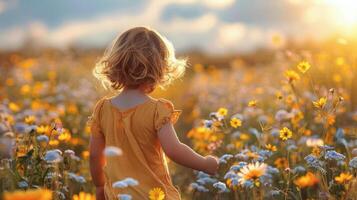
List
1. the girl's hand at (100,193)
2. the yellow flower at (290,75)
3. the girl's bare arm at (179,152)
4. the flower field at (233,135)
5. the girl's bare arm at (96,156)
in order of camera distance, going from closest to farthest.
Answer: the girl's bare arm at (179,152) → the flower field at (233,135) → the girl's bare arm at (96,156) → the girl's hand at (100,193) → the yellow flower at (290,75)

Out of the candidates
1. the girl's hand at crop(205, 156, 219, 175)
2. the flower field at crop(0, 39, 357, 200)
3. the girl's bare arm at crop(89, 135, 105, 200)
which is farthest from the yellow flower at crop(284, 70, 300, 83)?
the girl's bare arm at crop(89, 135, 105, 200)

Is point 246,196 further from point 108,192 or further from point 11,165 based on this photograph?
point 11,165

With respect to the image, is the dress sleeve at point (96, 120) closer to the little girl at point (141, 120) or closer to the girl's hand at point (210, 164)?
the little girl at point (141, 120)

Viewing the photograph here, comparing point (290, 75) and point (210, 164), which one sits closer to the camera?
point (210, 164)

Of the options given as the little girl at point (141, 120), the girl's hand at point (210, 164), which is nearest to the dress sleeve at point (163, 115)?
the little girl at point (141, 120)

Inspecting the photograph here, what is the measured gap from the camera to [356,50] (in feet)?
25.7

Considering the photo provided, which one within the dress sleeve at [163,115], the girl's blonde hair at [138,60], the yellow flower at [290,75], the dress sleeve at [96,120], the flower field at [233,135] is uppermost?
the girl's blonde hair at [138,60]

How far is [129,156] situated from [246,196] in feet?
2.94

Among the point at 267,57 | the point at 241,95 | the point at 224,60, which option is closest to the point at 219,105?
the point at 241,95

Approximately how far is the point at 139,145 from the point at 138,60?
0.45 meters

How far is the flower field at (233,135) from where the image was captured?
346cm

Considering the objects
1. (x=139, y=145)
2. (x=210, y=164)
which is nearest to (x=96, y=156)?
(x=139, y=145)

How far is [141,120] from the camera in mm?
3320

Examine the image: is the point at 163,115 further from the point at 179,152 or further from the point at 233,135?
the point at 233,135
